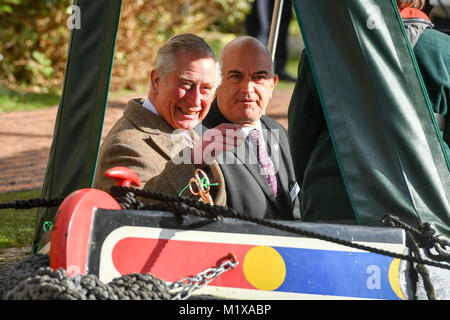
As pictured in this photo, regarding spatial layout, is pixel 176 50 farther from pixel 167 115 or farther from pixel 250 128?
pixel 250 128

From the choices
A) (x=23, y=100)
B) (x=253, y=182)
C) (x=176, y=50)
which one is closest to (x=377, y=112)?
(x=253, y=182)

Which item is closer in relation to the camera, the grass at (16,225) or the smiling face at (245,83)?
the smiling face at (245,83)

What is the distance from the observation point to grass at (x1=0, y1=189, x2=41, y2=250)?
13.7 ft

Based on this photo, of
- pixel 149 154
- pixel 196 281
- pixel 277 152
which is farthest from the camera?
pixel 277 152

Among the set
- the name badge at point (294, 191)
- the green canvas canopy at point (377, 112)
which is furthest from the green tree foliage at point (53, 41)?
the green canvas canopy at point (377, 112)

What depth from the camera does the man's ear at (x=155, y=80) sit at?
3008mm

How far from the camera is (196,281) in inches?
85.0

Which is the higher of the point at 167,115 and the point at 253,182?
the point at 167,115

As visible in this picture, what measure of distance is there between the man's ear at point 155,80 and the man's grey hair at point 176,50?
0.06ft

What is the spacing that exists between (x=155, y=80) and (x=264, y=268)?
1165 mm

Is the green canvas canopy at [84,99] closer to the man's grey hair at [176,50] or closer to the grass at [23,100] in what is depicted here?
the man's grey hair at [176,50]

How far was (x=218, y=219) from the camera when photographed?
2199 mm

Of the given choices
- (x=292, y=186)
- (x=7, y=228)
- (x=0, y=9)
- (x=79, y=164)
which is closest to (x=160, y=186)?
(x=79, y=164)

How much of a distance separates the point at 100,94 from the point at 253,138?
0.76 metres
